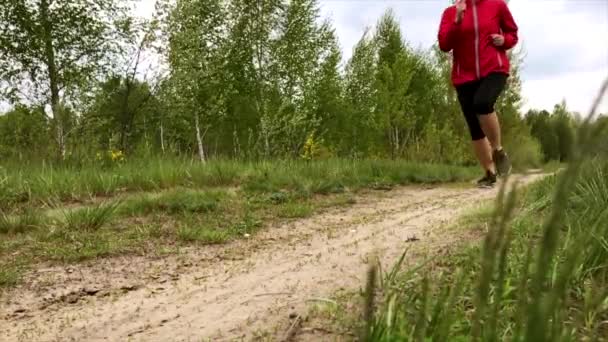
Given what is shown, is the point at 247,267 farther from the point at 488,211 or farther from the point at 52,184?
the point at 52,184

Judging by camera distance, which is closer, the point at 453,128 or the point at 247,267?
the point at 247,267

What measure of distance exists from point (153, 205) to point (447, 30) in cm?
365

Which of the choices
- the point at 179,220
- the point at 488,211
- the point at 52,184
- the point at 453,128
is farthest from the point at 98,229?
the point at 453,128

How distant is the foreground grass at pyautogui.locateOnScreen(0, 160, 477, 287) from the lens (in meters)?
4.09

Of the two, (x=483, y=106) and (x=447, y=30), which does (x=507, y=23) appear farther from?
(x=483, y=106)

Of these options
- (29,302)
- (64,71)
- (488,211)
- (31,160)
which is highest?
(64,71)

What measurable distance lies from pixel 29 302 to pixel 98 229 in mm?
1649

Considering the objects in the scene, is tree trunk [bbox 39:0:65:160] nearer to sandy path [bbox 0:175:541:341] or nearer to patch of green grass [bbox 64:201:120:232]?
patch of green grass [bbox 64:201:120:232]

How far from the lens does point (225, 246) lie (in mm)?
4250

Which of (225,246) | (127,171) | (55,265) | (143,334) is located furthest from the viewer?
(127,171)

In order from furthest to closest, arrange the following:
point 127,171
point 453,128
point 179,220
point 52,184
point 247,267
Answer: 1. point 453,128
2. point 127,171
3. point 52,184
4. point 179,220
5. point 247,267

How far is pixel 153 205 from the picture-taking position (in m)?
5.38

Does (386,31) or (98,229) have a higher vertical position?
(386,31)

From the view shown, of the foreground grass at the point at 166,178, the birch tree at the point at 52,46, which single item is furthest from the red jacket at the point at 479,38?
the birch tree at the point at 52,46
